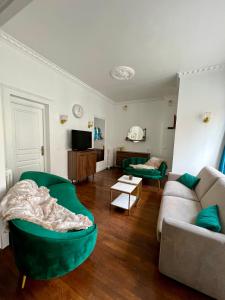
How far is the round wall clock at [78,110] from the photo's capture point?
145 inches

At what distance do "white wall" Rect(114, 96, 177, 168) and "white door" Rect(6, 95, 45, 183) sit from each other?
3.55 meters

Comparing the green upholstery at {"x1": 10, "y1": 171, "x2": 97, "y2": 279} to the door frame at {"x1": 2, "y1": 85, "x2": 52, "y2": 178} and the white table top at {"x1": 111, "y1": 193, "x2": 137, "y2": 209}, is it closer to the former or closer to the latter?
the white table top at {"x1": 111, "y1": 193, "x2": 137, "y2": 209}

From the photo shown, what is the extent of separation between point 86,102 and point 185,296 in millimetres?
4359

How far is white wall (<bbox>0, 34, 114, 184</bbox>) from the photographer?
2.21 m

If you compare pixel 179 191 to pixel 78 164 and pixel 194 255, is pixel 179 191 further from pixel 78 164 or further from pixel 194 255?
pixel 78 164

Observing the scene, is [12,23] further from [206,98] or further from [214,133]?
[214,133]

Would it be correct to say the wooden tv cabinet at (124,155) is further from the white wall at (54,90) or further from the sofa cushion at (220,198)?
the sofa cushion at (220,198)

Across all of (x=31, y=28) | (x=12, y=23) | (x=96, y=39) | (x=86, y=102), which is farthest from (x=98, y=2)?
(x=86, y=102)

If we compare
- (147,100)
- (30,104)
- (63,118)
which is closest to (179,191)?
(63,118)

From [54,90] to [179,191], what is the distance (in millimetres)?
3391

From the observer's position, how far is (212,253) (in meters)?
1.10

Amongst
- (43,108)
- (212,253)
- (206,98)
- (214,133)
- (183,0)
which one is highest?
(183,0)

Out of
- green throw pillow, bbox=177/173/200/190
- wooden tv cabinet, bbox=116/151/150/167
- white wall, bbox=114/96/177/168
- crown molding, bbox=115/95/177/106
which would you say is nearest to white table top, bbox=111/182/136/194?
green throw pillow, bbox=177/173/200/190

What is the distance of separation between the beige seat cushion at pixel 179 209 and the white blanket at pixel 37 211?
96 centimetres
